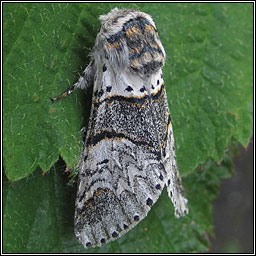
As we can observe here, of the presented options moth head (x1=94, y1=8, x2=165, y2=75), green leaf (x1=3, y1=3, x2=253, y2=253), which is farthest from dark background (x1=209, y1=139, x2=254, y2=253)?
moth head (x1=94, y1=8, x2=165, y2=75)

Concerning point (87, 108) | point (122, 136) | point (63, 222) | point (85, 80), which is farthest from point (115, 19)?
point (63, 222)

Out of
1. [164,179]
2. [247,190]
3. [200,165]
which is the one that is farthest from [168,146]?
[247,190]

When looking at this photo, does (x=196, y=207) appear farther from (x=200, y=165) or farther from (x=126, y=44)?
(x=126, y=44)

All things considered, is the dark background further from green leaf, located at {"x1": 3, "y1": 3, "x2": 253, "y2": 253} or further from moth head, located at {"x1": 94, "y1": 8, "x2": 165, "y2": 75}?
moth head, located at {"x1": 94, "y1": 8, "x2": 165, "y2": 75}

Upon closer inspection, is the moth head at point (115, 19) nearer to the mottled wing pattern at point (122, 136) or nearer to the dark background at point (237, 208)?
the mottled wing pattern at point (122, 136)

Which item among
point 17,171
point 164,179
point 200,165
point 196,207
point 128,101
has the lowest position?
point 196,207

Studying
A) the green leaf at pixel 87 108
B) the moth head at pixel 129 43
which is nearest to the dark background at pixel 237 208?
the green leaf at pixel 87 108
